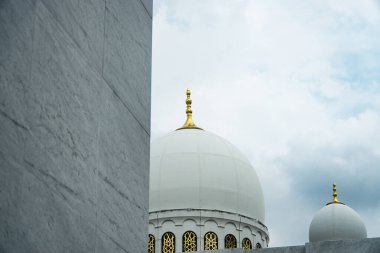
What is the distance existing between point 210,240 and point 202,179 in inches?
92.2

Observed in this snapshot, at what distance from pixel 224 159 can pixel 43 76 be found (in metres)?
28.7

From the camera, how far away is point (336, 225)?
3056cm

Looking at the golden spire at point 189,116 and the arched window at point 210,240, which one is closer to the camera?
the arched window at point 210,240

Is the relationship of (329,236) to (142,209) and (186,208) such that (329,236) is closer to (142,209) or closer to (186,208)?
(186,208)

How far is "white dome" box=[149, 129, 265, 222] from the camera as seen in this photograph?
104 feet

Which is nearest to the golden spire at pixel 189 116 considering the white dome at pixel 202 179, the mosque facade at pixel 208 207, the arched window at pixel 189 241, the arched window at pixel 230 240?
the white dome at pixel 202 179

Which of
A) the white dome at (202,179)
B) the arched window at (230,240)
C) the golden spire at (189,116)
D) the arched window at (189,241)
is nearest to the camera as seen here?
the arched window at (189,241)

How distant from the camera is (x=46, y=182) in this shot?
393 centimetres

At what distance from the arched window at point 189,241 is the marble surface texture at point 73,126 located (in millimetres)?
25918

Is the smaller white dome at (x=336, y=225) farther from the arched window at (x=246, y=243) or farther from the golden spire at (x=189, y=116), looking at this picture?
the golden spire at (x=189, y=116)

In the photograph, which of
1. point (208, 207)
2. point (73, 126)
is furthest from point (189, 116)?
point (73, 126)

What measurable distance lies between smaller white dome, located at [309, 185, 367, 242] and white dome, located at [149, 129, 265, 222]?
2.97 meters

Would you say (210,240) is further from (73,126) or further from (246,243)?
(73,126)

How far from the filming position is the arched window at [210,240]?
31172 millimetres
